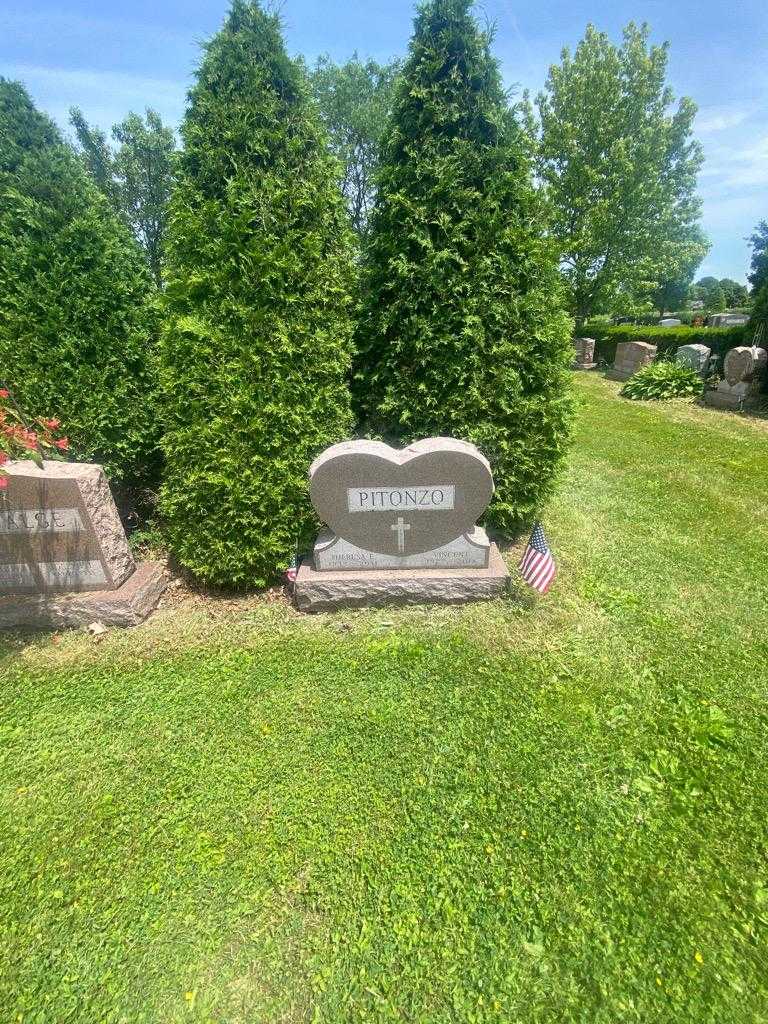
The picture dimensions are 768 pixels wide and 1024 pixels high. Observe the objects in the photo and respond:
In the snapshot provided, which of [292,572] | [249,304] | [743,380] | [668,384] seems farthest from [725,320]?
[292,572]

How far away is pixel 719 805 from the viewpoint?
253 cm

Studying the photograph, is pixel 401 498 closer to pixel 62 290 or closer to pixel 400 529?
pixel 400 529

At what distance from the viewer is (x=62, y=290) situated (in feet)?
13.2

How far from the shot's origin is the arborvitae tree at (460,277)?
394 cm

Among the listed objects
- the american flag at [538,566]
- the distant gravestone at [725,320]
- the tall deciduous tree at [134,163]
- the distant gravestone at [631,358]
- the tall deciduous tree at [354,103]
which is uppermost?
the tall deciduous tree at [354,103]

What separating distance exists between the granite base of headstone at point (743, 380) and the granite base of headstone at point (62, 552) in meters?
13.0

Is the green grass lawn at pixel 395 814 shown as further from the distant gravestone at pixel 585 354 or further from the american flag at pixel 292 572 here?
the distant gravestone at pixel 585 354

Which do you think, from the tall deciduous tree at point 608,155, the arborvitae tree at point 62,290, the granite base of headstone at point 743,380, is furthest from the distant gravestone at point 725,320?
the arborvitae tree at point 62,290

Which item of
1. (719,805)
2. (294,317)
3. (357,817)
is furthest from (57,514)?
(719,805)

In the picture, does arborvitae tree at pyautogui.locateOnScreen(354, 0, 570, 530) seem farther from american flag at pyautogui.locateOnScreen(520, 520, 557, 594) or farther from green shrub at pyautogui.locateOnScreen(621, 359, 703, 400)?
green shrub at pyautogui.locateOnScreen(621, 359, 703, 400)

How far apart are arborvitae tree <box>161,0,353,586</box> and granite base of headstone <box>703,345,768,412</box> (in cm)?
1095

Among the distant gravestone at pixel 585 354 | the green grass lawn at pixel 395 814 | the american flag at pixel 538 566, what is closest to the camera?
the green grass lawn at pixel 395 814

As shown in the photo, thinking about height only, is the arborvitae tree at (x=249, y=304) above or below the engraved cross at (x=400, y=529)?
above

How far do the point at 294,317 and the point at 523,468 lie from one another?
8.60 feet
